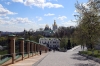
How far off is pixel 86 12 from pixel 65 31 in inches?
4377

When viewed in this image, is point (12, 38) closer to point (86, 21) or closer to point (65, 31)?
point (86, 21)

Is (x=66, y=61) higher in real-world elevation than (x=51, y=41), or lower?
higher

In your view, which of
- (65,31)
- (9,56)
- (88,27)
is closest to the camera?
(9,56)

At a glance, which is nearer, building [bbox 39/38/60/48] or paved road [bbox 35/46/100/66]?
paved road [bbox 35/46/100/66]

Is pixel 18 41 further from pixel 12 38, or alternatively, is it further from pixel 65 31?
pixel 65 31

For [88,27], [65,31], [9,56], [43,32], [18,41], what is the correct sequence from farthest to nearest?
1. [43,32]
2. [65,31]
3. [88,27]
4. [18,41]
5. [9,56]

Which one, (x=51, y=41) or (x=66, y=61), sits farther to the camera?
(x=51, y=41)

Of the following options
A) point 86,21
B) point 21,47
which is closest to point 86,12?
point 86,21

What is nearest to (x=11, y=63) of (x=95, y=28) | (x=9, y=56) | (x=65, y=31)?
(x=9, y=56)

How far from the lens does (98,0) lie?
74.8ft

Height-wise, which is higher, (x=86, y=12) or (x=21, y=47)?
(x=86, y=12)

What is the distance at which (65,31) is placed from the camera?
14250cm

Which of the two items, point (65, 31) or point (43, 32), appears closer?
point (65, 31)

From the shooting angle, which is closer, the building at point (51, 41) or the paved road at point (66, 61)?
the paved road at point (66, 61)
